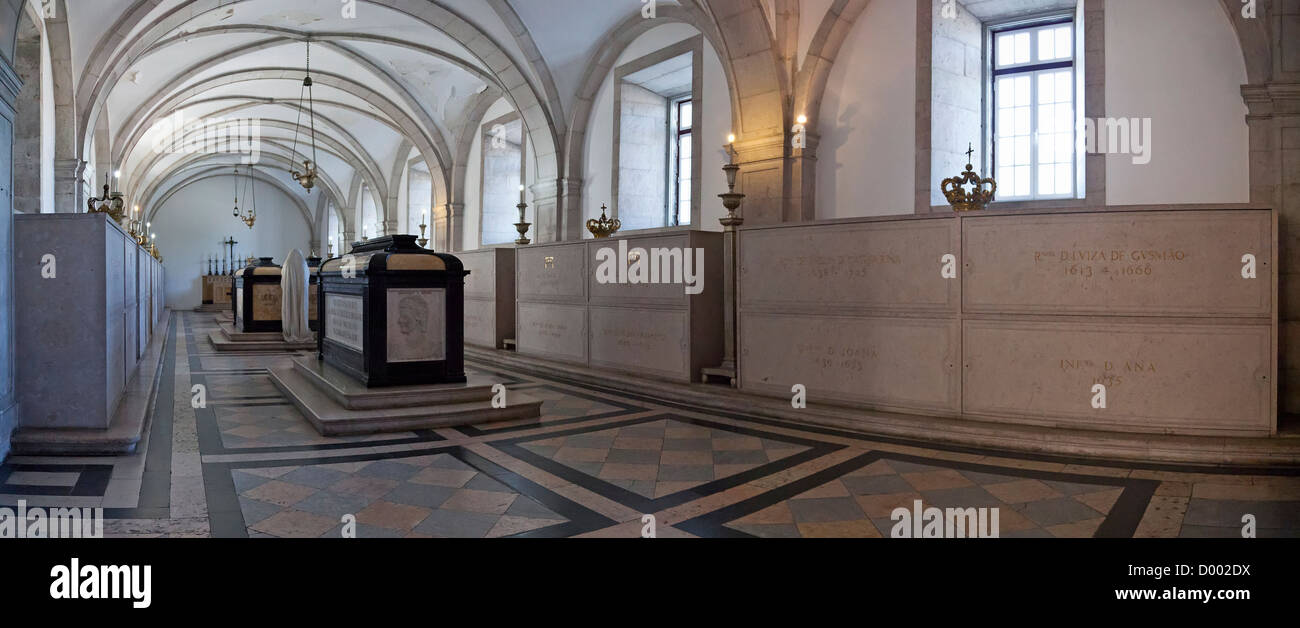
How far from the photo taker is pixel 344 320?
6527 millimetres

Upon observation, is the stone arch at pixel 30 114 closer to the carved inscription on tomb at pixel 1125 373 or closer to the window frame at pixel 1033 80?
the carved inscription on tomb at pixel 1125 373

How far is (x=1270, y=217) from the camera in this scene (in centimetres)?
436

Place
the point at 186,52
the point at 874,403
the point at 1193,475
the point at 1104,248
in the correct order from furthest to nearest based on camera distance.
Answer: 1. the point at 186,52
2. the point at 874,403
3. the point at 1104,248
4. the point at 1193,475

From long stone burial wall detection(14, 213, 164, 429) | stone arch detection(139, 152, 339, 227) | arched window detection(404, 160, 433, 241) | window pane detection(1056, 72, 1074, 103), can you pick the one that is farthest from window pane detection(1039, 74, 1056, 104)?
stone arch detection(139, 152, 339, 227)

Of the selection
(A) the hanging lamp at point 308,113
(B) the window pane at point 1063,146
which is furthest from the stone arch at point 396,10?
(B) the window pane at point 1063,146

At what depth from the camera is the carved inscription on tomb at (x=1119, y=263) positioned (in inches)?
174

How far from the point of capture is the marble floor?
304cm

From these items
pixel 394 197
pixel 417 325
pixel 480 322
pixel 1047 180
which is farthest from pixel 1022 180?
pixel 394 197

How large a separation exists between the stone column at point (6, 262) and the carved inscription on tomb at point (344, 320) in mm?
2168

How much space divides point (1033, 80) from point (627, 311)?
499 centimetres

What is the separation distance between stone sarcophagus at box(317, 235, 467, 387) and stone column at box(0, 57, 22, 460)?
79.8 inches
